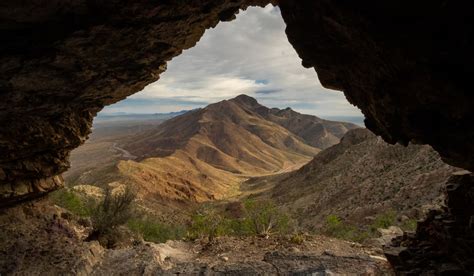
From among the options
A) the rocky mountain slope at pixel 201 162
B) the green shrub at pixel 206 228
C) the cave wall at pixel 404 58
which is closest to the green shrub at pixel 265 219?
the green shrub at pixel 206 228

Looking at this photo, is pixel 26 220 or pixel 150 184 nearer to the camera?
pixel 26 220

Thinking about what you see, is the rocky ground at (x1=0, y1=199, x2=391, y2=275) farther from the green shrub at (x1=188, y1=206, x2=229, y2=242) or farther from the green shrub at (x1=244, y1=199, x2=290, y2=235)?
the green shrub at (x1=244, y1=199, x2=290, y2=235)

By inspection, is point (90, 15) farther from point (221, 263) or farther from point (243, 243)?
point (243, 243)

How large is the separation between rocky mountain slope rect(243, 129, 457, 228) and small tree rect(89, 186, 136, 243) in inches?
803

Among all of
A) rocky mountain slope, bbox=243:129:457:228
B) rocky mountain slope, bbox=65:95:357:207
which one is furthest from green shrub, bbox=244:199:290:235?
rocky mountain slope, bbox=65:95:357:207

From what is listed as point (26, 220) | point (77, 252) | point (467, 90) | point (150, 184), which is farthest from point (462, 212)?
point (150, 184)

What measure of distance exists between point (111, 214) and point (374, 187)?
32.3 meters

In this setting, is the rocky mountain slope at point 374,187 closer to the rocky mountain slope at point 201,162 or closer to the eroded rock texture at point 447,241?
the eroded rock texture at point 447,241

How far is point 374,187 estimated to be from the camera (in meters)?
42.0

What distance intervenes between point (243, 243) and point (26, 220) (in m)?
9.78

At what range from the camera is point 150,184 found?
77.8 metres

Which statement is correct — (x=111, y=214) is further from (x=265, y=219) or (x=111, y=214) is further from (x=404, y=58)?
(x=404, y=58)

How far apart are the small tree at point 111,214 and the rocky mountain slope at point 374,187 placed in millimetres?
20406

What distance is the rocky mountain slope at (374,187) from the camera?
33156 mm
